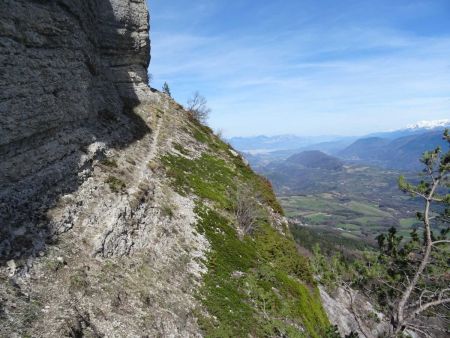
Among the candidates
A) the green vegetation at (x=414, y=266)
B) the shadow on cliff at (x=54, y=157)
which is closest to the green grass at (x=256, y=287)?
the green vegetation at (x=414, y=266)

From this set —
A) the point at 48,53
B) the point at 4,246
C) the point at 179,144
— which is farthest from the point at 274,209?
the point at 4,246

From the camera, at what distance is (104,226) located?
71.9 ft

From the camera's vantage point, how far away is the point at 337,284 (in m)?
26.0

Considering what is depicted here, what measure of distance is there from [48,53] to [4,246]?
13533 mm

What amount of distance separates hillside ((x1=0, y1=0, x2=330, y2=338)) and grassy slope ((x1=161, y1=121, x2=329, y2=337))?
0.14 metres

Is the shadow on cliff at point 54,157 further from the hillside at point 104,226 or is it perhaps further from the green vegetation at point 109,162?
the green vegetation at point 109,162

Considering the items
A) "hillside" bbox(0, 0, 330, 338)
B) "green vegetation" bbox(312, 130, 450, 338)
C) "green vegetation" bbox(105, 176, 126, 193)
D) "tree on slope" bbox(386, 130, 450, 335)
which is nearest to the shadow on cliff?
"hillside" bbox(0, 0, 330, 338)

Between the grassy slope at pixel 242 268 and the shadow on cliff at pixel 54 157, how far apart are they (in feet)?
21.9

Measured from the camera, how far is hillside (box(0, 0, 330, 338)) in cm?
1734

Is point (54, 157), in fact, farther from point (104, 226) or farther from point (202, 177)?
point (202, 177)

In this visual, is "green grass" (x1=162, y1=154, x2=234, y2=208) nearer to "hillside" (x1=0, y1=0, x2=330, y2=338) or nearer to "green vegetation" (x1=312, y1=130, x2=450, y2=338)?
"hillside" (x1=0, y1=0, x2=330, y2=338)

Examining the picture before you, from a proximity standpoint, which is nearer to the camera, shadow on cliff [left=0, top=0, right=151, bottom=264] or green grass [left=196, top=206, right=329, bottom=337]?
shadow on cliff [left=0, top=0, right=151, bottom=264]

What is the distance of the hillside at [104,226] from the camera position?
17344 millimetres

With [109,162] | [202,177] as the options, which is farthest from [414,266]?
[202,177]
